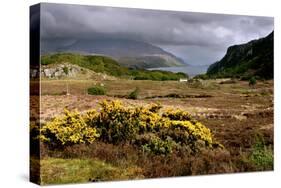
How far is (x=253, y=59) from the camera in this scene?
42.4ft

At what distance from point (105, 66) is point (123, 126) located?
108 centimetres

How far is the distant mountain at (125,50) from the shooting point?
11.0 meters

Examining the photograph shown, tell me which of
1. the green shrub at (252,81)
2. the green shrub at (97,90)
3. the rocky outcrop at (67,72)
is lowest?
the green shrub at (97,90)

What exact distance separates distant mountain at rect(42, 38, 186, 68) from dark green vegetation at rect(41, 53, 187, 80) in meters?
0.09

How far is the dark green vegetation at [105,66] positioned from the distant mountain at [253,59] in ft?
4.52

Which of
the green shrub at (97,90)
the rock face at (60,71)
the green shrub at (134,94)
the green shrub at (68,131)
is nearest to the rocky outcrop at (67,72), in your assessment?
the rock face at (60,71)

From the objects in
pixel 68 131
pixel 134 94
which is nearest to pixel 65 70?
pixel 68 131

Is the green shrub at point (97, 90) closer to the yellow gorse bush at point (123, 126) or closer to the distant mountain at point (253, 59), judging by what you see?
the yellow gorse bush at point (123, 126)

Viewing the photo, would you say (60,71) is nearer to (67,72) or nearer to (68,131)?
(67,72)

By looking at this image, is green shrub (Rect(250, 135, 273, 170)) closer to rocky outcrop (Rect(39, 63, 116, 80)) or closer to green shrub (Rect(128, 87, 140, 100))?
green shrub (Rect(128, 87, 140, 100))

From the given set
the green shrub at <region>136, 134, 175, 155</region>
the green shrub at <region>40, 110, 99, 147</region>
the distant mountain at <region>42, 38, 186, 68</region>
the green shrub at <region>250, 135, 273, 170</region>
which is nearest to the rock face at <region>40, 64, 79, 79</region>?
the distant mountain at <region>42, 38, 186, 68</region>

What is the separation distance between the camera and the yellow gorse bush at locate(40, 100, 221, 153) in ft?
35.4

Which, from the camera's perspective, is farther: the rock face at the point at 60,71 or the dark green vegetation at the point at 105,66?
the dark green vegetation at the point at 105,66

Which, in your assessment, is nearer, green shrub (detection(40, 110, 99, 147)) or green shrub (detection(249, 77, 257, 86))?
green shrub (detection(40, 110, 99, 147))
